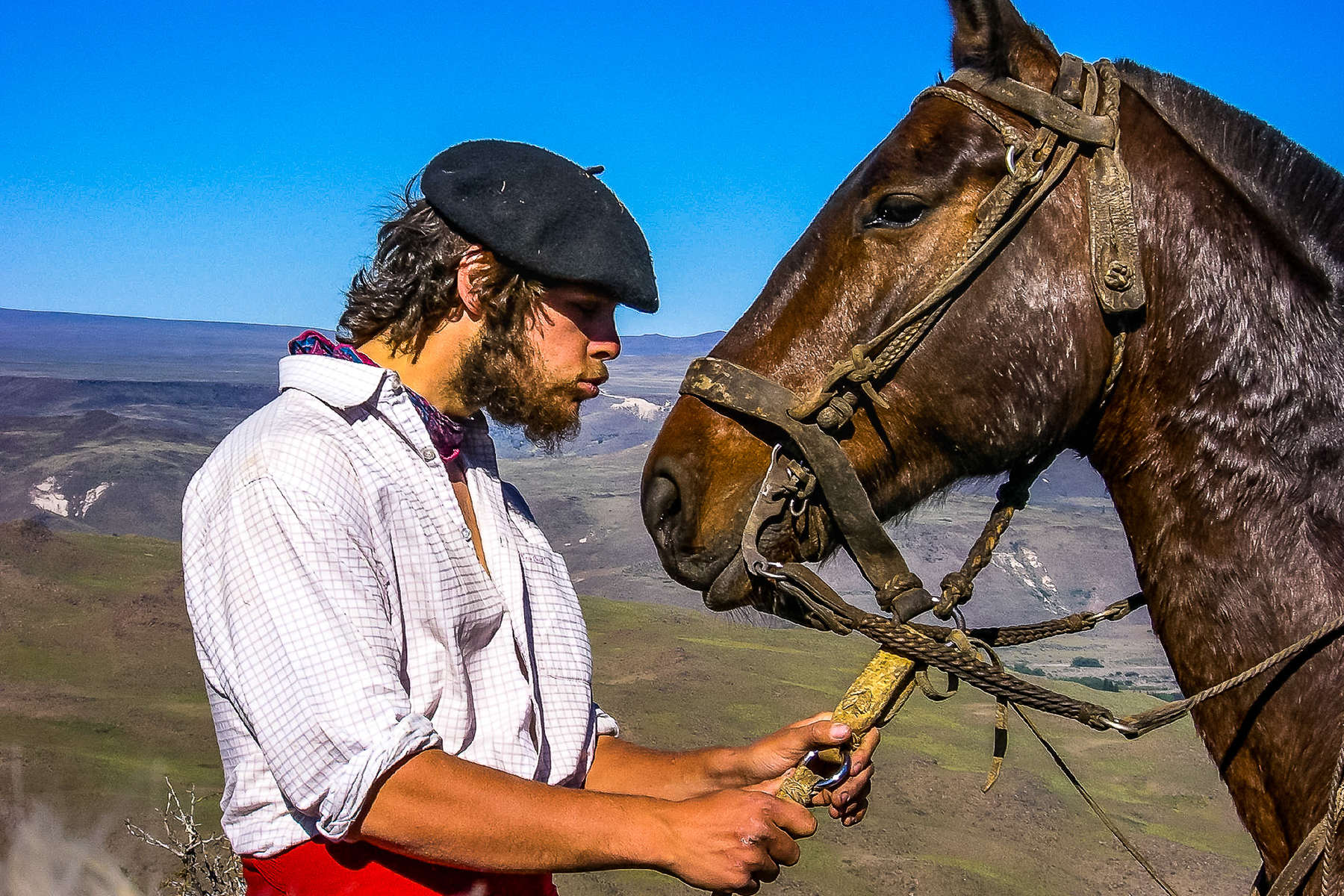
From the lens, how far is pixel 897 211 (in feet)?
7.13

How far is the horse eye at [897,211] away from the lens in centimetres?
215

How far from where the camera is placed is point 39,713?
1027 centimetres

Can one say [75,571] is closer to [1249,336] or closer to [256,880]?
[256,880]

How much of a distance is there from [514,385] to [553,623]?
1.77 feet

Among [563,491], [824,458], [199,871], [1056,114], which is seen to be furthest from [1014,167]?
[563,491]

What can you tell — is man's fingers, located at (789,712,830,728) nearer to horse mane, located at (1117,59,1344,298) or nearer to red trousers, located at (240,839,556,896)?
red trousers, located at (240,839,556,896)

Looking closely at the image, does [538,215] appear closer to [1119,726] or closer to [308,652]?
[308,652]

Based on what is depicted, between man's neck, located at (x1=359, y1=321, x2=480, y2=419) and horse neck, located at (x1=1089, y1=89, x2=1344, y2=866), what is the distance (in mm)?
1421

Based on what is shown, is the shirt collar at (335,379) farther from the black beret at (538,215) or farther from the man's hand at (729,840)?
the man's hand at (729,840)

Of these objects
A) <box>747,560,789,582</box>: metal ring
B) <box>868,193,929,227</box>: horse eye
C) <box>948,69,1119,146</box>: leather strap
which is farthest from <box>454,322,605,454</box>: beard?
<box>948,69,1119,146</box>: leather strap

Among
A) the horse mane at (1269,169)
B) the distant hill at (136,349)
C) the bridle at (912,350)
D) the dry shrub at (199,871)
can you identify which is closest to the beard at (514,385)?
the bridle at (912,350)

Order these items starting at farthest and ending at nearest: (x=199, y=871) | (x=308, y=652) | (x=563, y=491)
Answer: (x=563, y=491)
(x=199, y=871)
(x=308, y=652)

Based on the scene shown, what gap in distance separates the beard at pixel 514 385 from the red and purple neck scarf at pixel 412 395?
0.08m

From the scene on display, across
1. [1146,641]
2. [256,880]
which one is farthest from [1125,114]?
[1146,641]
